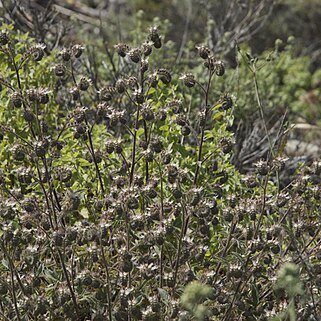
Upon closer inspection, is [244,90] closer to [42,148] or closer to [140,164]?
[140,164]

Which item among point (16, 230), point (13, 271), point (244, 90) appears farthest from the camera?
point (244, 90)

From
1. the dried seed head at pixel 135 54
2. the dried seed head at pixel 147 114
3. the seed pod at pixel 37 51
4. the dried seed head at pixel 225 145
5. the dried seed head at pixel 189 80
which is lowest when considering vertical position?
the dried seed head at pixel 225 145

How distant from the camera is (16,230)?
3.00 meters

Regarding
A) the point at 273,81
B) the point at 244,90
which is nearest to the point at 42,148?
the point at 244,90

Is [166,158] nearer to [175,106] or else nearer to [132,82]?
[175,106]

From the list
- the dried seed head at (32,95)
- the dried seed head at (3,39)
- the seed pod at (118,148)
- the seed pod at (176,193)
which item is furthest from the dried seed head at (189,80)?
the dried seed head at (3,39)

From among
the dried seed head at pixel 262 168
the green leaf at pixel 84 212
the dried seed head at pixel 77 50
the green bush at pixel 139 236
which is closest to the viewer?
the green bush at pixel 139 236

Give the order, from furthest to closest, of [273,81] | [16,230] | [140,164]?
[273,81] < [140,164] < [16,230]

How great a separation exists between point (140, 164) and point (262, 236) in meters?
0.66

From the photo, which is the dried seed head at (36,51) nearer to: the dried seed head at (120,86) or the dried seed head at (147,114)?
the dried seed head at (120,86)

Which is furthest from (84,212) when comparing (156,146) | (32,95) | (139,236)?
(32,95)

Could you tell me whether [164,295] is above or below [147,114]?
below

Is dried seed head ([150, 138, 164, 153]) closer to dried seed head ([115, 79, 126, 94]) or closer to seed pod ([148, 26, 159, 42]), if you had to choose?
dried seed head ([115, 79, 126, 94])

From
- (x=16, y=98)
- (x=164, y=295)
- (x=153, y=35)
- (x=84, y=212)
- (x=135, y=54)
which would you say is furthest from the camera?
(x=84, y=212)
